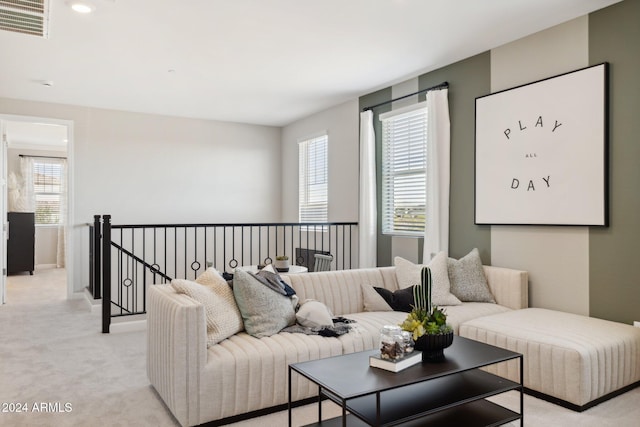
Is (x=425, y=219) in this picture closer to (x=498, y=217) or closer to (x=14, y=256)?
(x=498, y=217)

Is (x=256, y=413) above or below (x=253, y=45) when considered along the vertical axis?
below

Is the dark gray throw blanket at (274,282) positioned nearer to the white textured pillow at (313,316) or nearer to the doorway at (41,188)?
the white textured pillow at (313,316)

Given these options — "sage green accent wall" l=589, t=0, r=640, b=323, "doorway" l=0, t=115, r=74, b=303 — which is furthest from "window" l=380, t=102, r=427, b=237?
"doorway" l=0, t=115, r=74, b=303

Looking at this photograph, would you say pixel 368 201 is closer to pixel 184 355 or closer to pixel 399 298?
pixel 399 298

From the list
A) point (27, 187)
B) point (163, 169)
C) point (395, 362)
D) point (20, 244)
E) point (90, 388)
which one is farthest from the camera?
point (27, 187)

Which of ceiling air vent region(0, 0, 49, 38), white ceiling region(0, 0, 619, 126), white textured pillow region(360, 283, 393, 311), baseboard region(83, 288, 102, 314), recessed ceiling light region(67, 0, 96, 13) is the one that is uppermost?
white ceiling region(0, 0, 619, 126)

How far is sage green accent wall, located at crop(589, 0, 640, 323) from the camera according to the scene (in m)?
3.12

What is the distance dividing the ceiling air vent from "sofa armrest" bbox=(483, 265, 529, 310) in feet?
12.8

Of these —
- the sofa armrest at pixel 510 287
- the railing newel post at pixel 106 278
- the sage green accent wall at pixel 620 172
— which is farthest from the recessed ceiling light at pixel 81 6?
the sofa armrest at pixel 510 287

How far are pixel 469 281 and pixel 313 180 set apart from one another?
340cm

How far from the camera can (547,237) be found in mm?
3656

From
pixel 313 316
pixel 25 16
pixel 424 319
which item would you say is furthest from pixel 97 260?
pixel 424 319

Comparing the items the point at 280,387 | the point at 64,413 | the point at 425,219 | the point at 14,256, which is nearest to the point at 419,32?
the point at 425,219

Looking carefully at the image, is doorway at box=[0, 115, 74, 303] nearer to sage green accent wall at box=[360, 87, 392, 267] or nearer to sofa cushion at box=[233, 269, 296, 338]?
sage green accent wall at box=[360, 87, 392, 267]
